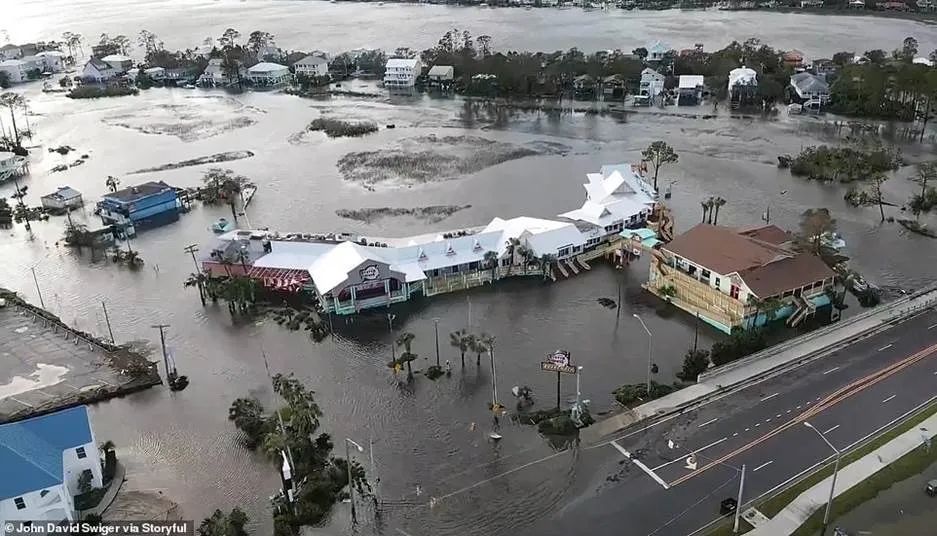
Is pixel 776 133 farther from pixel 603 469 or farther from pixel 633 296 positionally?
pixel 603 469

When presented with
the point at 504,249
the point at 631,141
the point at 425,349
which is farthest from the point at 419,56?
the point at 425,349

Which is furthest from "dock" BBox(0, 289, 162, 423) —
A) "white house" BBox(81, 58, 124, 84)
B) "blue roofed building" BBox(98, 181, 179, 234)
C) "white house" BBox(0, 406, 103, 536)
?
"white house" BBox(81, 58, 124, 84)

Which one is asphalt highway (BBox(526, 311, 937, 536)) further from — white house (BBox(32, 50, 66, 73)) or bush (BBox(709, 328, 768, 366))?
white house (BBox(32, 50, 66, 73))

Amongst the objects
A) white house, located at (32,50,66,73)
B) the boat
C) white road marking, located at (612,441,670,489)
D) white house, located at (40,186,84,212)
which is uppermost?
white house, located at (32,50,66,73)

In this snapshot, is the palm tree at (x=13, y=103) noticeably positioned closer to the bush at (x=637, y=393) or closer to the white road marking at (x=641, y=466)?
the bush at (x=637, y=393)

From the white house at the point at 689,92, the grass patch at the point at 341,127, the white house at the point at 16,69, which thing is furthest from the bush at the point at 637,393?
the white house at the point at 16,69

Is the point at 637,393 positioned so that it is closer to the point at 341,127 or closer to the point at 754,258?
the point at 754,258

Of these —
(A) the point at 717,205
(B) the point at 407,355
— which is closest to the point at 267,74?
(A) the point at 717,205
